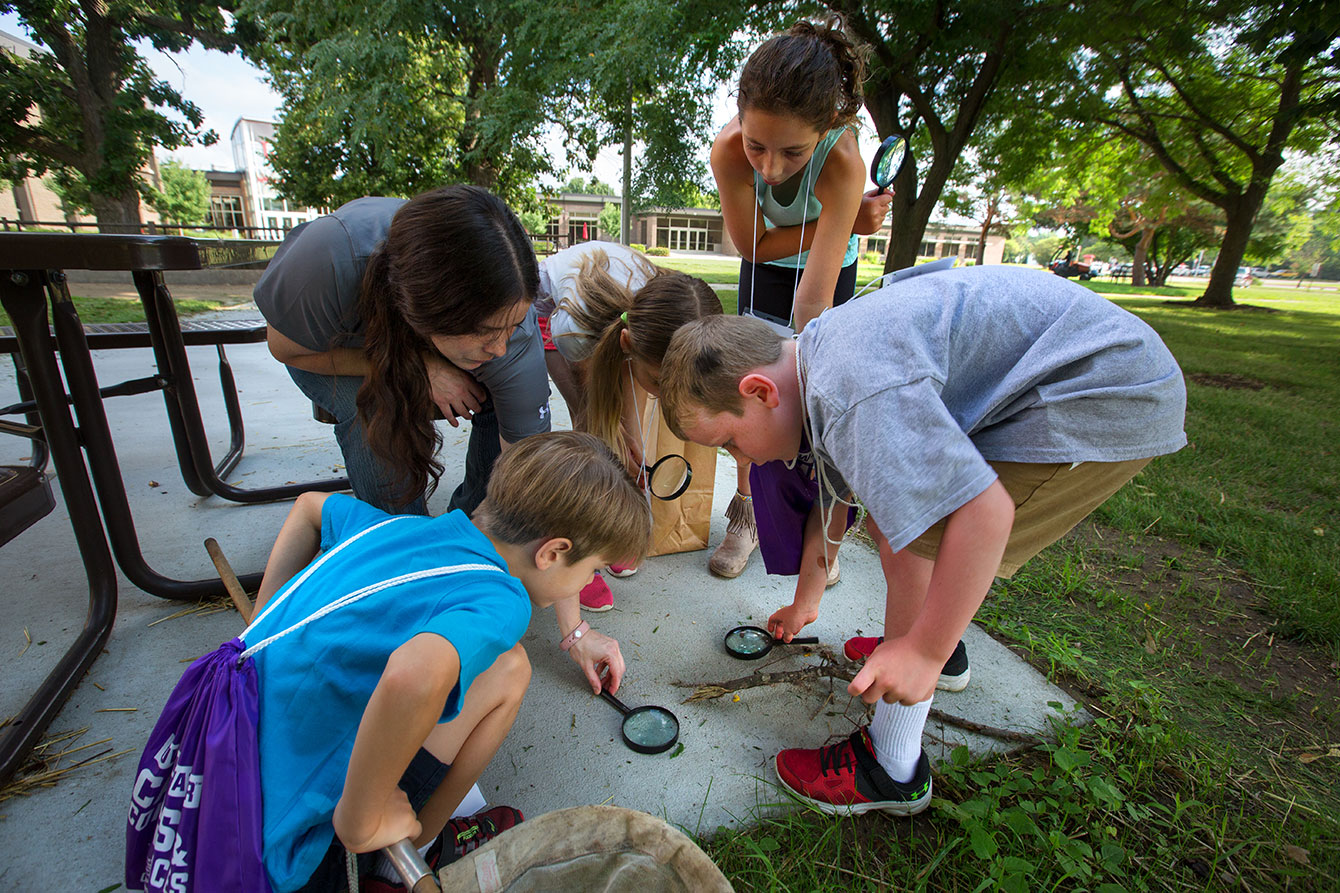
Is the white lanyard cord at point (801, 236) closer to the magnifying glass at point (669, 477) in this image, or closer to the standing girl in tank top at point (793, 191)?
the standing girl in tank top at point (793, 191)

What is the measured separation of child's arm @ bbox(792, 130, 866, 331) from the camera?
196 centimetres

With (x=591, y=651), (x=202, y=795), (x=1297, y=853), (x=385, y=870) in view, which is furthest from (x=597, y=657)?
(x=1297, y=853)

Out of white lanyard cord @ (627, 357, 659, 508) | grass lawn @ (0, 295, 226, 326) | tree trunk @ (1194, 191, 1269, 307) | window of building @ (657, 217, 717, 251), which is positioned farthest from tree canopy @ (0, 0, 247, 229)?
window of building @ (657, 217, 717, 251)

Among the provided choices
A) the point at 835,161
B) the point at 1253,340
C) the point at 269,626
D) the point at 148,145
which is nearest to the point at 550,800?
the point at 269,626

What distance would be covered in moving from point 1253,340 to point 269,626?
11352 mm

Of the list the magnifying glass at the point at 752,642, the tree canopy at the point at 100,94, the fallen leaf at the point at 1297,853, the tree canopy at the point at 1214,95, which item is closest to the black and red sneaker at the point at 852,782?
the magnifying glass at the point at 752,642

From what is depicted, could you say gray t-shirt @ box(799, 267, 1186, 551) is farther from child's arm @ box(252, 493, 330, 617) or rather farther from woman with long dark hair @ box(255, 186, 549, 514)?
child's arm @ box(252, 493, 330, 617)

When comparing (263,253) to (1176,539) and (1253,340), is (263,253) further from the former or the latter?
(1253,340)

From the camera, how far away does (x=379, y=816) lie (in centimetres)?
92

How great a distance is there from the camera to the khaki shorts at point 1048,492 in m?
1.17

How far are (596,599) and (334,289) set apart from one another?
3.64ft

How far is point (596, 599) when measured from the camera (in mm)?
1988

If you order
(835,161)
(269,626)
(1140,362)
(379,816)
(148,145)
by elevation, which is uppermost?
(148,145)

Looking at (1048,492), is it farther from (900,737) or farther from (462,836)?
(462,836)
